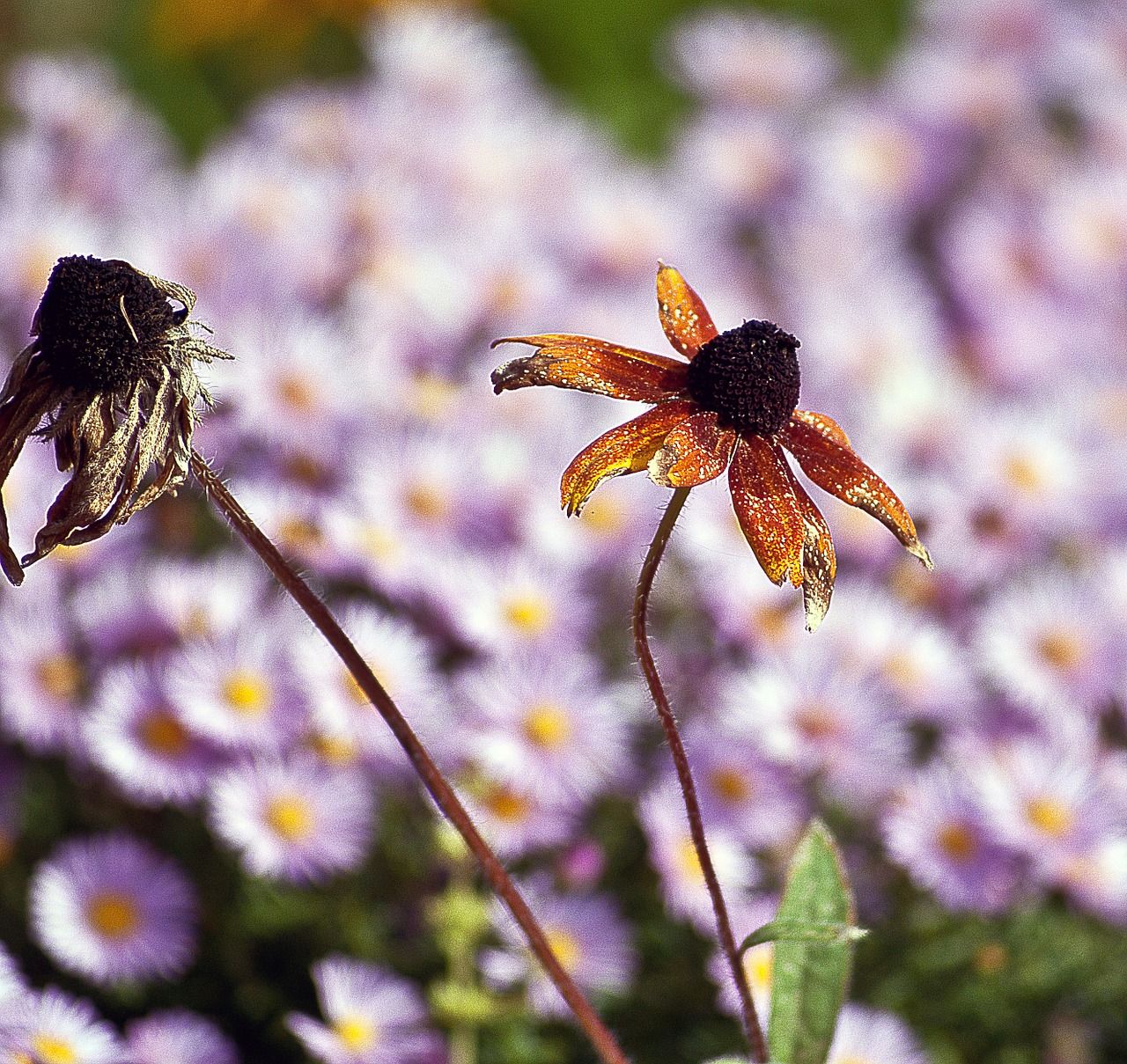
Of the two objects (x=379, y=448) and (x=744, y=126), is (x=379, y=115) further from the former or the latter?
(x=379, y=448)

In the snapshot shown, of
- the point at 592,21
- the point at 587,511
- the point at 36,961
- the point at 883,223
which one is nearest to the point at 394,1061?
the point at 36,961

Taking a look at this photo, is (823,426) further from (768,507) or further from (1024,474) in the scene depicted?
(1024,474)

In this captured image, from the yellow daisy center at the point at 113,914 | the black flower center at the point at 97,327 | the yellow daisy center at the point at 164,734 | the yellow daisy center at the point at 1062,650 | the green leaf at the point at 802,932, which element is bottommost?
the green leaf at the point at 802,932

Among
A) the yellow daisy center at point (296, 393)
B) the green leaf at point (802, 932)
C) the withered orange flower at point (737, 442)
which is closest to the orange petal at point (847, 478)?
the withered orange flower at point (737, 442)

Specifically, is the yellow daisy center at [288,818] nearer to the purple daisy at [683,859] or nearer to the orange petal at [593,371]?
the purple daisy at [683,859]

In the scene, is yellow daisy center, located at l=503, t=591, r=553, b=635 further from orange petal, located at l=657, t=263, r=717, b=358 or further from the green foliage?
orange petal, located at l=657, t=263, r=717, b=358

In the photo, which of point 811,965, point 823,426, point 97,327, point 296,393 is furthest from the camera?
point 296,393

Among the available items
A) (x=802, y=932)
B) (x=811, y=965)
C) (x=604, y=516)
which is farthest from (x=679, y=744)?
(x=604, y=516)
